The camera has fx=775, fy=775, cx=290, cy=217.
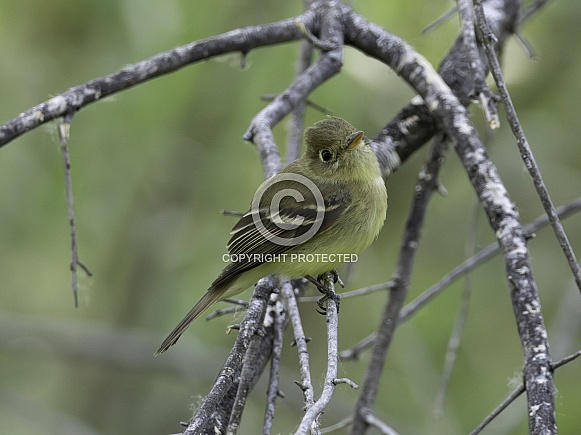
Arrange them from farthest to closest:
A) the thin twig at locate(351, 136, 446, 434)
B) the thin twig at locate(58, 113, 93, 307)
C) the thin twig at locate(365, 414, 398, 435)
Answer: the thin twig at locate(351, 136, 446, 434)
the thin twig at locate(365, 414, 398, 435)
the thin twig at locate(58, 113, 93, 307)

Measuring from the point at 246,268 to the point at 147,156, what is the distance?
10.0 ft

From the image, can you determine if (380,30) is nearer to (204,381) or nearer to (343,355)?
(343,355)

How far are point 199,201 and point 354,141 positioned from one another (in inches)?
123

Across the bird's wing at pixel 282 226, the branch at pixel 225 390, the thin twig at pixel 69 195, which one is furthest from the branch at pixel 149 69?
the branch at pixel 225 390

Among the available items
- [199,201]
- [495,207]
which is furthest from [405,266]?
[199,201]

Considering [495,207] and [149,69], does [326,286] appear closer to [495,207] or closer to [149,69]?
[495,207]

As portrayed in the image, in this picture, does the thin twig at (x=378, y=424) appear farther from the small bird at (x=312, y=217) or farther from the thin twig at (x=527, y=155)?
the thin twig at (x=527, y=155)

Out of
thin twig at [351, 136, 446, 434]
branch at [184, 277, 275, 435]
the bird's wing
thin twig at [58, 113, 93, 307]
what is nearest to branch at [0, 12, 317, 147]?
thin twig at [58, 113, 93, 307]

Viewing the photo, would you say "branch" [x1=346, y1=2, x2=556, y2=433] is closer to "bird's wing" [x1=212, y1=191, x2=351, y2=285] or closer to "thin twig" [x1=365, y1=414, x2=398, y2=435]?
"thin twig" [x1=365, y1=414, x2=398, y2=435]

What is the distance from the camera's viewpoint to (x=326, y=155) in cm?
412

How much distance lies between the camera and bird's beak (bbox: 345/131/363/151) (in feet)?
12.8

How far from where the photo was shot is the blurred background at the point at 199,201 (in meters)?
5.87

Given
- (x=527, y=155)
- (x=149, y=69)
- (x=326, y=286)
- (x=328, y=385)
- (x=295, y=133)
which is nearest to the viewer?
(x=328, y=385)

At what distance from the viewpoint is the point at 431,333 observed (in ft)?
19.4
